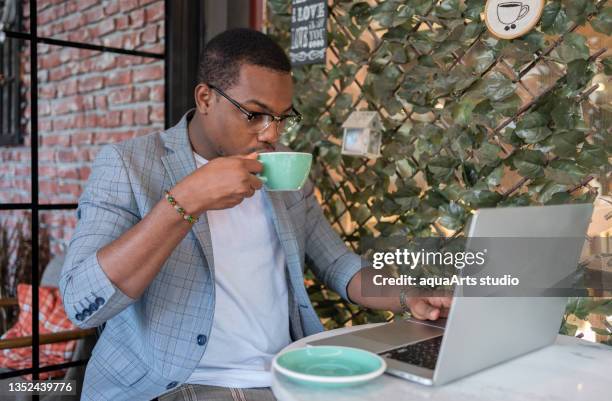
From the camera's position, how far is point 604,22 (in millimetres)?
1290

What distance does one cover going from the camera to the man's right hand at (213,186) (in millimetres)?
1065

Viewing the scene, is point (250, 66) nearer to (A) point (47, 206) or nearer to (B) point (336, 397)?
(B) point (336, 397)

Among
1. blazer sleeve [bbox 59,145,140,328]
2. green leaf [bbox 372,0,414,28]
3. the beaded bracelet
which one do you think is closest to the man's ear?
blazer sleeve [bbox 59,145,140,328]

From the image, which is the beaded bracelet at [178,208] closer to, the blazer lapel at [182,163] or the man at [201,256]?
the man at [201,256]

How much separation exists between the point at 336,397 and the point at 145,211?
0.63 metres

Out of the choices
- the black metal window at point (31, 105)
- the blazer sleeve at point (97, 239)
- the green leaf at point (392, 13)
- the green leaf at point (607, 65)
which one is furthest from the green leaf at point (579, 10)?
the black metal window at point (31, 105)

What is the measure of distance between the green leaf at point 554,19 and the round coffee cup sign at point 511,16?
16mm

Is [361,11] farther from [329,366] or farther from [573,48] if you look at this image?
[329,366]

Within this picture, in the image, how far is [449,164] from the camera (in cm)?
158

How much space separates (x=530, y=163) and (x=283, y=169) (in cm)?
68

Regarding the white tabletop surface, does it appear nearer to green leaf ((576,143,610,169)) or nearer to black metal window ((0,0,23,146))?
green leaf ((576,143,610,169))

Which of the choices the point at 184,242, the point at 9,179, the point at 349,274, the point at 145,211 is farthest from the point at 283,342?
the point at 9,179

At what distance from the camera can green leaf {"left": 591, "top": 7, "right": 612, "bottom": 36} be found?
1.28 metres

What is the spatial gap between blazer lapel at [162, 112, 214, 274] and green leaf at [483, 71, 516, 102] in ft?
2.55
